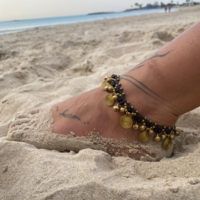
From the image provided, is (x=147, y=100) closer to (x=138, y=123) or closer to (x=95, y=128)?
(x=138, y=123)

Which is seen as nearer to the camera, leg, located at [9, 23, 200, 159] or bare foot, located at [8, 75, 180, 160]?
leg, located at [9, 23, 200, 159]

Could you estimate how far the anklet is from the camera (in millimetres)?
885

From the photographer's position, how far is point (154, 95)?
2.78 feet

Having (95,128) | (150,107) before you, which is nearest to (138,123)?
(150,107)

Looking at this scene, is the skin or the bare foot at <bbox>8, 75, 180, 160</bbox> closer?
the skin

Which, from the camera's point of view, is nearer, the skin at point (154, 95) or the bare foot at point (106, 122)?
the skin at point (154, 95)

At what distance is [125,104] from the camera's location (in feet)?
2.93

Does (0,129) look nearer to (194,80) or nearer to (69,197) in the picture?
(69,197)

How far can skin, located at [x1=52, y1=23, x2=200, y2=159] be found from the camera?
2.52 ft

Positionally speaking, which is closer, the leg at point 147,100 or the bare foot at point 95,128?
the leg at point 147,100

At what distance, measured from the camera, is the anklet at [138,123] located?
34.9 inches

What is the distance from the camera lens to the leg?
2.53 ft

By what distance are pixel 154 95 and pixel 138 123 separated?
16 centimetres

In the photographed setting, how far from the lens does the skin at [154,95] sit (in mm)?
768
